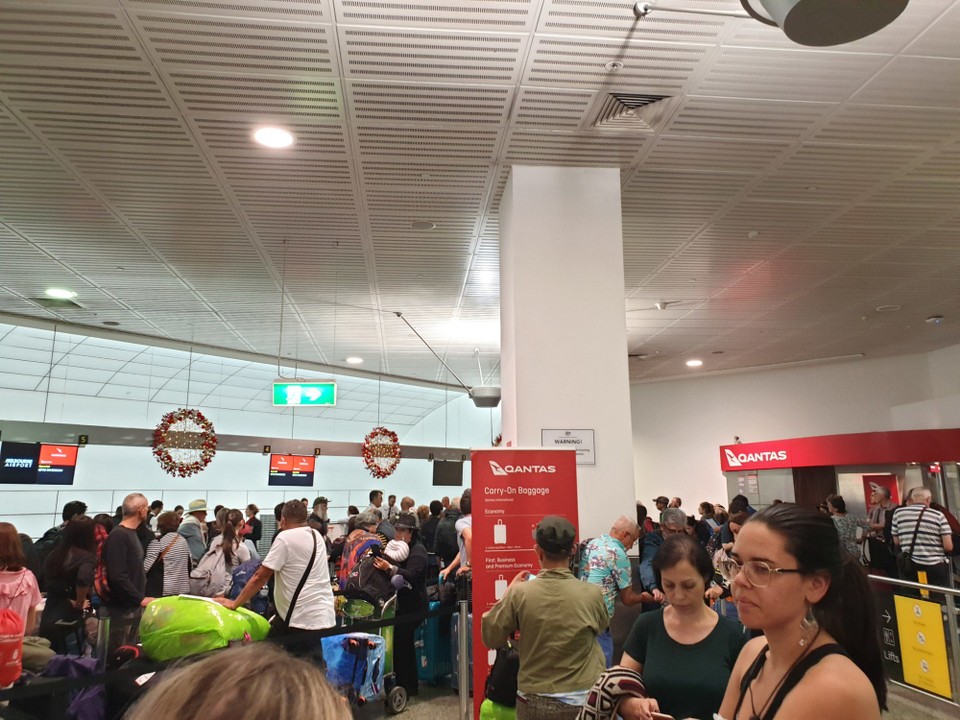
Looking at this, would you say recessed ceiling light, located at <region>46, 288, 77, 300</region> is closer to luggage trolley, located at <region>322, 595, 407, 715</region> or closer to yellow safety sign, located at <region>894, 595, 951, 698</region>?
luggage trolley, located at <region>322, 595, 407, 715</region>

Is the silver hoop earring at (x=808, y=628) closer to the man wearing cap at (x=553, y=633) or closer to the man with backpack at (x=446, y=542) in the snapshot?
the man wearing cap at (x=553, y=633)

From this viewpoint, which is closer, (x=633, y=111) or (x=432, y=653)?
(x=633, y=111)

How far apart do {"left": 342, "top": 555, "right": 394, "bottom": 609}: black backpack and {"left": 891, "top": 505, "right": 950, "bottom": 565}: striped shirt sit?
5.37m

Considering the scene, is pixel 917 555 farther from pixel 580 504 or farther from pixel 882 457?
pixel 882 457

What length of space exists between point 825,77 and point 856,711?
15.5 ft

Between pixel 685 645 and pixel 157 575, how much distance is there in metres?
6.08

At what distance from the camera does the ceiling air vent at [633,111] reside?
5.23m

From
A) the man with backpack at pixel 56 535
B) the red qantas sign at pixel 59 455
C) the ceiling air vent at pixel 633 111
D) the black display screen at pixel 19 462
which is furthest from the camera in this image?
the red qantas sign at pixel 59 455

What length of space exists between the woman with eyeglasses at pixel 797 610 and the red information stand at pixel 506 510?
3.18 m

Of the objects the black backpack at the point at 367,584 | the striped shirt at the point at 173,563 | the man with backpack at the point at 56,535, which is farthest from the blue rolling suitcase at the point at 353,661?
the man with backpack at the point at 56,535

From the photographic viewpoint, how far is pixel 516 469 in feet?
16.5

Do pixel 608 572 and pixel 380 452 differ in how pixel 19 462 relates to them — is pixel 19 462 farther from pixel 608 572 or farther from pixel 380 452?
pixel 608 572

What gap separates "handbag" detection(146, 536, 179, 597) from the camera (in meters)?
6.91

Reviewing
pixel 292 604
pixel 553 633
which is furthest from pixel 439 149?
pixel 553 633
